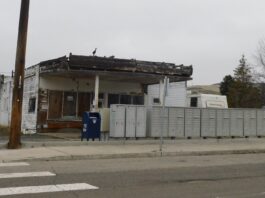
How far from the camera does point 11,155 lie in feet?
55.7

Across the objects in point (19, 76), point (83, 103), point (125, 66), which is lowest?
point (83, 103)

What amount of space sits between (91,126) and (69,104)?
1011 cm

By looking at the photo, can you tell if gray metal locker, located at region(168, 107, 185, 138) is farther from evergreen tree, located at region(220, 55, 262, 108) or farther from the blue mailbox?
evergreen tree, located at region(220, 55, 262, 108)

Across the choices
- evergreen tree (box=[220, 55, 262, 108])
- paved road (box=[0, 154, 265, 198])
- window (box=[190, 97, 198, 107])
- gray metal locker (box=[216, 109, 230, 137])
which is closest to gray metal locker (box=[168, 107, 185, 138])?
gray metal locker (box=[216, 109, 230, 137])

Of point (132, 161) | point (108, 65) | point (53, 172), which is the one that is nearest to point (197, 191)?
point (53, 172)

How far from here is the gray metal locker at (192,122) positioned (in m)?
23.2

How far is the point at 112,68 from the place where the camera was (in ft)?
91.1

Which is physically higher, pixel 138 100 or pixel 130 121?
pixel 138 100

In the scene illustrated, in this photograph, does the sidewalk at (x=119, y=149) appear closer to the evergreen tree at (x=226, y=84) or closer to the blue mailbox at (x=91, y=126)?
the blue mailbox at (x=91, y=126)

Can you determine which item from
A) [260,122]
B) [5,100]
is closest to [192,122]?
[260,122]

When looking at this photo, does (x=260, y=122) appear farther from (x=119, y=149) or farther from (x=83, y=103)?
(x=83, y=103)

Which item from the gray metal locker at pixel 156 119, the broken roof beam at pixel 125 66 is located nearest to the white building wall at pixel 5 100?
the broken roof beam at pixel 125 66

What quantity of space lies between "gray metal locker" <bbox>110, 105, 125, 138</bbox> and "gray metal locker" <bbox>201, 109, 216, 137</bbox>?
4.19 metres

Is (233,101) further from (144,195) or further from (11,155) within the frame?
(144,195)
